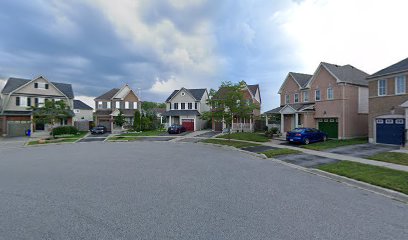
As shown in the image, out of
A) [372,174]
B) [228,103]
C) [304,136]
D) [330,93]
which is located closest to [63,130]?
[228,103]

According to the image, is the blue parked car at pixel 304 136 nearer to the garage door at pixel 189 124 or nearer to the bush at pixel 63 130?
the garage door at pixel 189 124

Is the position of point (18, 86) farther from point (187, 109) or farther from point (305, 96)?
point (305, 96)

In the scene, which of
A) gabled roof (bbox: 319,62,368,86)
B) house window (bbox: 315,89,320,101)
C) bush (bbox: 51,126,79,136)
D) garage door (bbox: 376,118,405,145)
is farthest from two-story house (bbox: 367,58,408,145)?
bush (bbox: 51,126,79,136)

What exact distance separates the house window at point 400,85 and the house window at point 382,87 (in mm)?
838

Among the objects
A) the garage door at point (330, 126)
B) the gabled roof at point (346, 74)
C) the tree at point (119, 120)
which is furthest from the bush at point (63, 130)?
the gabled roof at point (346, 74)

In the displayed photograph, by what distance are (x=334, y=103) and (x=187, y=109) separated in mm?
24897

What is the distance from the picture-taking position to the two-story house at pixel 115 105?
142 ft

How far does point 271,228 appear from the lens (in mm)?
4586

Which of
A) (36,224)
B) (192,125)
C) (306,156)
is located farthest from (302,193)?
(192,125)

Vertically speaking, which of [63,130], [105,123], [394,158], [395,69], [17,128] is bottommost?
[394,158]

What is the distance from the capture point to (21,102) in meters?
34.6

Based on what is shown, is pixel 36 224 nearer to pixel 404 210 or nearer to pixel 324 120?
pixel 404 210

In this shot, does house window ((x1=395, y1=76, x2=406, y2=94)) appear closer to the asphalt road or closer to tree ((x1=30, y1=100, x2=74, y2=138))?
the asphalt road

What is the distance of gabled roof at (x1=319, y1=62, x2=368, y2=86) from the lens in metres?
22.7
